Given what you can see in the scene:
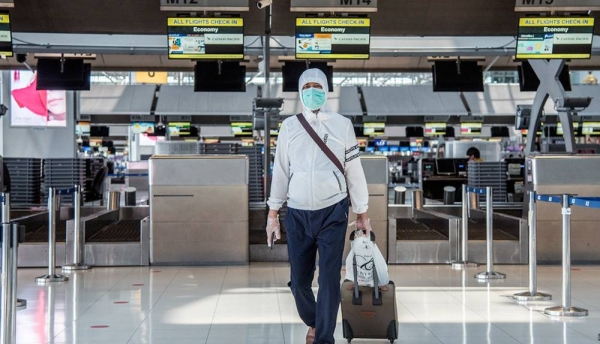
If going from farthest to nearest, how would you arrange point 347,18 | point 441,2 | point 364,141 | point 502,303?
point 364,141 < point 441,2 < point 347,18 < point 502,303

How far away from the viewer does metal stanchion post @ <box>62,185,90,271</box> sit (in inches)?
433

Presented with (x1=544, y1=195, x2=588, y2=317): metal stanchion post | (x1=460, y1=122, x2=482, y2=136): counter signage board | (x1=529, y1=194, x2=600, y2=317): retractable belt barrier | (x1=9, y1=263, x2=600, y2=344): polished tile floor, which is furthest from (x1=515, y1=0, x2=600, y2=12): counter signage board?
(x1=460, y1=122, x2=482, y2=136): counter signage board

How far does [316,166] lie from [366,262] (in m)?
0.89

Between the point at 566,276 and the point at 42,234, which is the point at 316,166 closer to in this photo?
the point at 566,276

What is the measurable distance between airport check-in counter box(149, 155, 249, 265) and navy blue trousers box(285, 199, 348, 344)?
586 centimetres

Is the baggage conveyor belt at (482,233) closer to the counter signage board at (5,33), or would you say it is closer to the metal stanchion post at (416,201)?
Answer: the metal stanchion post at (416,201)

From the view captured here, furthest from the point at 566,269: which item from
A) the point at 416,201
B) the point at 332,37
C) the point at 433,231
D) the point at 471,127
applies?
the point at 471,127

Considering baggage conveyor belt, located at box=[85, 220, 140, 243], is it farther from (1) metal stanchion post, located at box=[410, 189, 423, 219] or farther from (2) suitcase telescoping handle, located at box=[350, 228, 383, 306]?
(2) suitcase telescoping handle, located at box=[350, 228, 383, 306]

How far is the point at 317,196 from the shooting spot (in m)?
5.44

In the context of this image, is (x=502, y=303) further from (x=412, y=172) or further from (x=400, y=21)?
(x=412, y=172)

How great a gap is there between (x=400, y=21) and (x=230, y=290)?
8334 millimetres

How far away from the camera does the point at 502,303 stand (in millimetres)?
8094

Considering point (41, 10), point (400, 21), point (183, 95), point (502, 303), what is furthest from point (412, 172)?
point (502, 303)

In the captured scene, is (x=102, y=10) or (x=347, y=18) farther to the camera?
(x=102, y=10)
